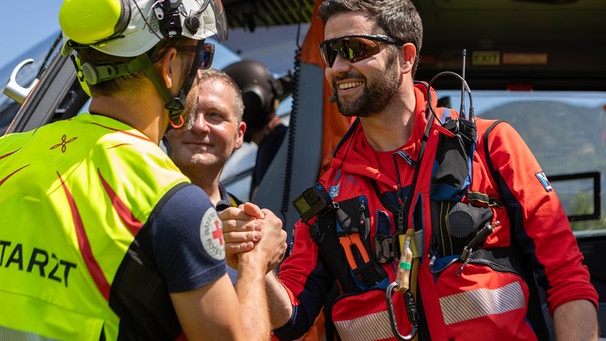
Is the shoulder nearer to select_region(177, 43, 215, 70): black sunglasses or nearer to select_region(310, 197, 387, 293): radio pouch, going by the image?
select_region(177, 43, 215, 70): black sunglasses

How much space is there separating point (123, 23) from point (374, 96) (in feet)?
4.28

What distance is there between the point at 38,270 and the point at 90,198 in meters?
0.19

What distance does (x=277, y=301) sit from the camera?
288 cm

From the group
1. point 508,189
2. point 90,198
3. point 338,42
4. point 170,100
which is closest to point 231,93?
point 338,42

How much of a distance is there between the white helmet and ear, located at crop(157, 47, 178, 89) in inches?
1.9

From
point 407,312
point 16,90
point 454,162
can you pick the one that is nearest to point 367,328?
point 407,312

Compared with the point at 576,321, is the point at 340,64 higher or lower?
higher

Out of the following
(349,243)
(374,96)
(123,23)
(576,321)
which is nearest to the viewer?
(123,23)

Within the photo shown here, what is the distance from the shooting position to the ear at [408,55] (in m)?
3.30

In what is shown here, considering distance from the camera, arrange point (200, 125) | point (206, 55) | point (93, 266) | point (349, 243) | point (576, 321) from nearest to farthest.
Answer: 1. point (93, 266)
2. point (206, 55)
3. point (576, 321)
4. point (349, 243)
5. point (200, 125)

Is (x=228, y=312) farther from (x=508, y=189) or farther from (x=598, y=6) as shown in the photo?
(x=598, y=6)

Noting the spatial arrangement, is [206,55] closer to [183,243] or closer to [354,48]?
[183,243]

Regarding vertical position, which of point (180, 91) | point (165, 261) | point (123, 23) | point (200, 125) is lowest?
point (200, 125)

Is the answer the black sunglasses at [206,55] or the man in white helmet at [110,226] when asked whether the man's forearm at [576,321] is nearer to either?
the man in white helmet at [110,226]
